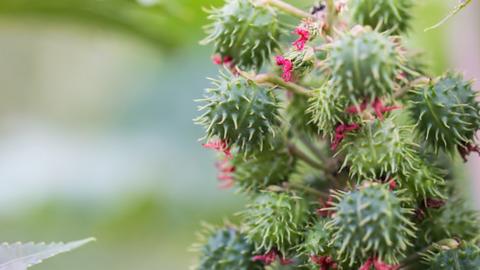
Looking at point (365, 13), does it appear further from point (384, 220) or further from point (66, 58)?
point (66, 58)

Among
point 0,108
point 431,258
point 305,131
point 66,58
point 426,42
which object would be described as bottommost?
point 431,258

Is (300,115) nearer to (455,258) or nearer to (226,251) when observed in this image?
(226,251)

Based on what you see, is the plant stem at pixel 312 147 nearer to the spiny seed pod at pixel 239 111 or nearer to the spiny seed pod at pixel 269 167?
the spiny seed pod at pixel 269 167

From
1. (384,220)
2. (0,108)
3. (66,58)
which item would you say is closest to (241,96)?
(384,220)

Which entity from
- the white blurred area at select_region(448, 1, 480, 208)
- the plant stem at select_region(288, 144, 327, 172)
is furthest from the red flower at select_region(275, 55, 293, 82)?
the white blurred area at select_region(448, 1, 480, 208)

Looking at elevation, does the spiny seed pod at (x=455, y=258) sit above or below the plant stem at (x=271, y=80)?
below

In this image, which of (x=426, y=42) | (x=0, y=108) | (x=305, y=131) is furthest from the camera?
(x=0, y=108)

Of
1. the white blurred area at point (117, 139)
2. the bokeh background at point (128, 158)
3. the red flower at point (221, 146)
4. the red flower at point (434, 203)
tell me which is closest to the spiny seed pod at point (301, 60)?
the red flower at point (221, 146)

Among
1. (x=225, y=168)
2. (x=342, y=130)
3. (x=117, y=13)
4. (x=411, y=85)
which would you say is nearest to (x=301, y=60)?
(x=342, y=130)
